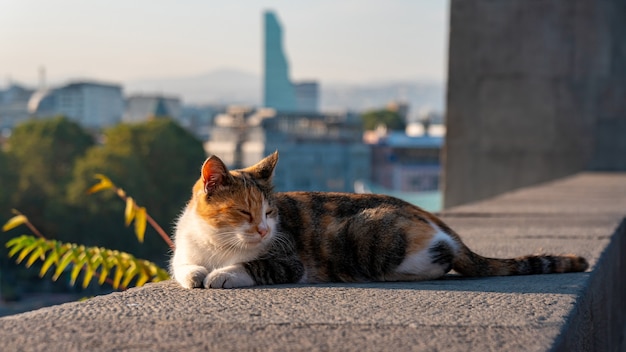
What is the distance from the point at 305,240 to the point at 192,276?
0.48m

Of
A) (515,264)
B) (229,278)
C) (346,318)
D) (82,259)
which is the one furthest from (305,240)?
(82,259)

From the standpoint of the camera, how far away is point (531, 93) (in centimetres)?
1205

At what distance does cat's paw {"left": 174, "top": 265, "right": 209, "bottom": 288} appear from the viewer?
10.3 ft

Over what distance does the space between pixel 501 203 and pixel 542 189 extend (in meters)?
1.63

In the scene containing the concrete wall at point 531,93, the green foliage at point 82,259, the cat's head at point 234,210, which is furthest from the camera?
the concrete wall at point 531,93

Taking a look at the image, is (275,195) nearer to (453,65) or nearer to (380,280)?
(380,280)

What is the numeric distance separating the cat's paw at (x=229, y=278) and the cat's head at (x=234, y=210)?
11 centimetres

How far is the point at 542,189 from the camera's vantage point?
8.56 metres

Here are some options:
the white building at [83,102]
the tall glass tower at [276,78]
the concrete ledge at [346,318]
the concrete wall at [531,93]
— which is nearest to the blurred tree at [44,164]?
the concrete wall at [531,93]

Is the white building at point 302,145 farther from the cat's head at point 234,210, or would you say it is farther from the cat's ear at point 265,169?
the cat's head at point 234,210

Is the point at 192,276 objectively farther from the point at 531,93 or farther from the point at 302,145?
the point at 302,145

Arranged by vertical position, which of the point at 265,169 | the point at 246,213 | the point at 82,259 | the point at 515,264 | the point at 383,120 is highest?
the point at 265,169

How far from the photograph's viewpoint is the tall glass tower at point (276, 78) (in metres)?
171

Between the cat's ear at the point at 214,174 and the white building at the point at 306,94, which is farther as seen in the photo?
the white building at the point at 306,94
